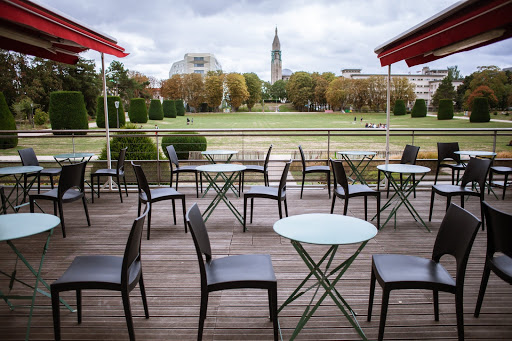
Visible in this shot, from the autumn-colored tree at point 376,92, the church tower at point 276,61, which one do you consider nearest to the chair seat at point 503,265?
the autumn-colored tree at point 376,92

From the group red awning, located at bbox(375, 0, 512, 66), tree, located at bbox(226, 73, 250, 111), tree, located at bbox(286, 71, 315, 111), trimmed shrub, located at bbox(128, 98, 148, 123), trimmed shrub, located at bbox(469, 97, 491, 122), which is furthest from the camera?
tree, located at bbox(286, 71, 315, 111)

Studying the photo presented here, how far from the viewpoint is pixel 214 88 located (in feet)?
190

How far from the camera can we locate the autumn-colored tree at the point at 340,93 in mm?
50947

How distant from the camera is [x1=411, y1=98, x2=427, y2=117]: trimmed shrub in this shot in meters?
34.9

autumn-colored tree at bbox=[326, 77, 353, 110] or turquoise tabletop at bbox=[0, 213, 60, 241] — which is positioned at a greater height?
autumn-colored tree at bbox=[326, 77, 353, 110]

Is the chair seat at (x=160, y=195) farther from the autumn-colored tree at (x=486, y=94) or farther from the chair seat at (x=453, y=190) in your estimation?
the autumn-colored tree at (x=486, y=94)

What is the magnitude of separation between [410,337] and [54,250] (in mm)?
3469

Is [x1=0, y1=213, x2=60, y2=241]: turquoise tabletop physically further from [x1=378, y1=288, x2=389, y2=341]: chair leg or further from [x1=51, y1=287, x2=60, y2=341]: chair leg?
[x1=378, y1=288, x2=389, y2=341]: chair leg

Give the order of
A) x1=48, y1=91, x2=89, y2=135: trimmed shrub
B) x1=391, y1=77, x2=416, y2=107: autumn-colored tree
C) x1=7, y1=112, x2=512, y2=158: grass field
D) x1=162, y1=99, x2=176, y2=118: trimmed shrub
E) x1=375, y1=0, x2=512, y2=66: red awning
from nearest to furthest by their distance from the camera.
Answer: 1. x1=375, y1=0, x2=512, y2=66: red awning
2. x1=48, y1=91, x2=89, y2=135: trimmed shrub
3. x1=7, y1=112, x2=512, y2=158: grass field
4. x1=391, y1=77, x2=416, y2=107: autumn-colored tree
5. x1=162, y1=99, x2=176, y2=118: trimmed shrub

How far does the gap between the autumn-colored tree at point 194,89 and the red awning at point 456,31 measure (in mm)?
53779

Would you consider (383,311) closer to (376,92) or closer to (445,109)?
(445,109)

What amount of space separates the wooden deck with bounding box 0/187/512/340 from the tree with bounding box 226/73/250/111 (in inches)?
2180

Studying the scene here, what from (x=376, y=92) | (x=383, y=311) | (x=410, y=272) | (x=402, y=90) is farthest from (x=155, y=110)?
(x=383, y=311)

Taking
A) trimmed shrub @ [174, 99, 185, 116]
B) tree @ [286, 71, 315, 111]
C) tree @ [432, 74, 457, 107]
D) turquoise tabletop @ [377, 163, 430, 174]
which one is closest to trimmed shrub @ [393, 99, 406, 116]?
tree @ [432, 74, 457, 107]
